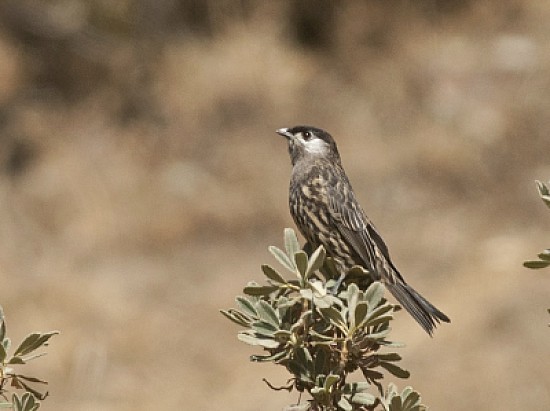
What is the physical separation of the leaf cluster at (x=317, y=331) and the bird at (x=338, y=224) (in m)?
1.39

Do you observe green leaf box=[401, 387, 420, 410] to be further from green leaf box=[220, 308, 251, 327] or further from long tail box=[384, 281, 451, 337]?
long tail box=[384, 281, 451, 337]

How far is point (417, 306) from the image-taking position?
3.66 m

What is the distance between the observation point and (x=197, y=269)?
9.00 meters

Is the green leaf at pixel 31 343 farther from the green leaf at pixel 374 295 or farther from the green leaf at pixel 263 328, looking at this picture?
the green leaf at pixel 374 295

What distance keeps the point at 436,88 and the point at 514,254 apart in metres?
2.51

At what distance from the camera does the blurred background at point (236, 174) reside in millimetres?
7523

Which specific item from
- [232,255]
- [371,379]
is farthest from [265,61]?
[371,379]

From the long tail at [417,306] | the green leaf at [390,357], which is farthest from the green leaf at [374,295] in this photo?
the long tail at [417,306]

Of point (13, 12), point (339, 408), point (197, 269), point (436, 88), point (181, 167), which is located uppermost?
point (13, 12)

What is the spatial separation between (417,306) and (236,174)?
239 inches

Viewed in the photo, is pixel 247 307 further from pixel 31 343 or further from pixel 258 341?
pixel 31 343

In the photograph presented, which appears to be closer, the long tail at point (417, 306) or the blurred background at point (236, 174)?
the long tail at point (417, 306)

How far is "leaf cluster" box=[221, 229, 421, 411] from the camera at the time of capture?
7.16 ft

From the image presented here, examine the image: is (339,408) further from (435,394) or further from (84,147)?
(84,147)
